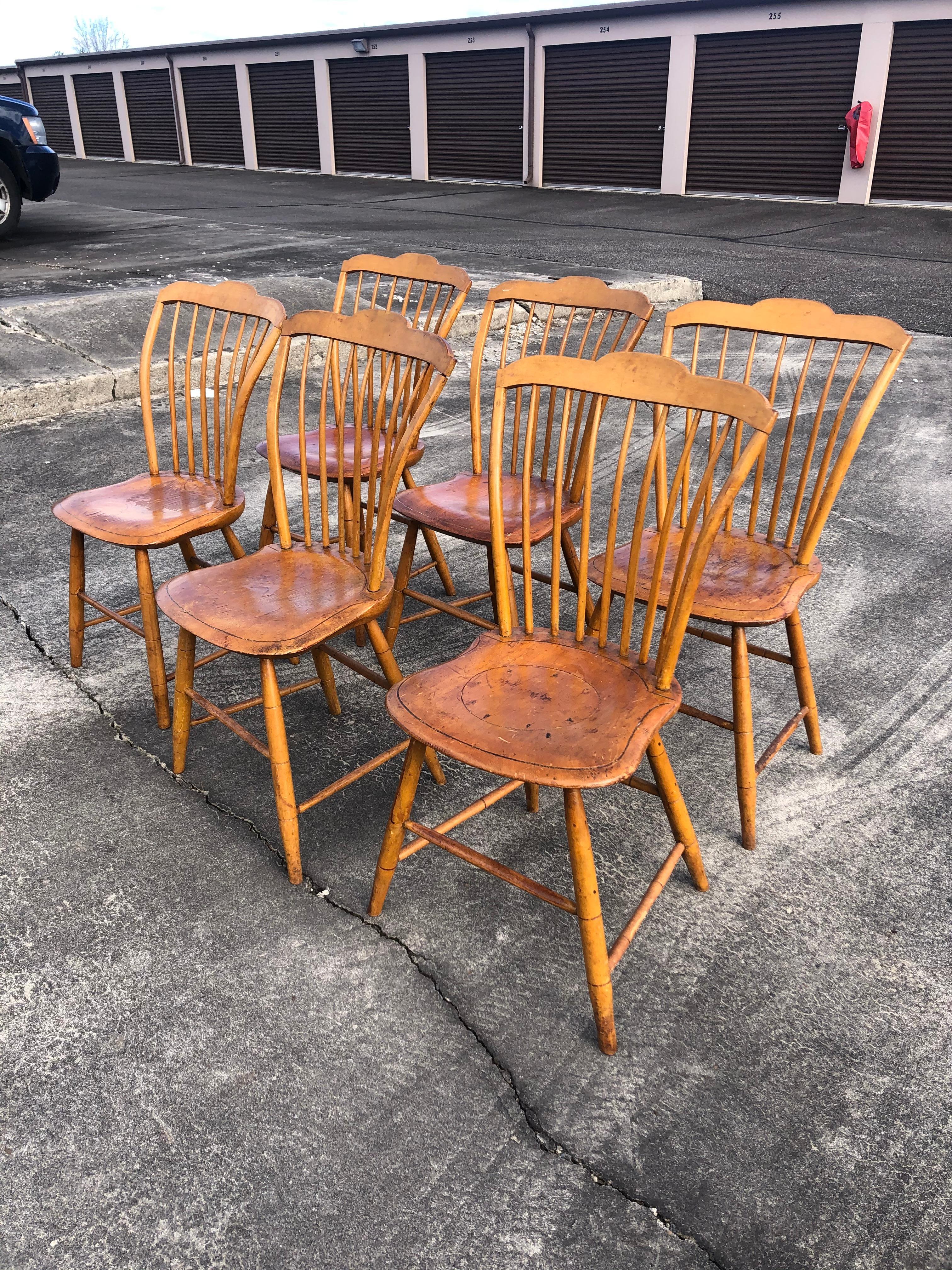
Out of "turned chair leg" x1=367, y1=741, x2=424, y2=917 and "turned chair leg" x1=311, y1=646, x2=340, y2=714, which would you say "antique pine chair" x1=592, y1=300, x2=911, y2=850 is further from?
"turned chair leg" x1=311, y1=646, x2=340, y2=714

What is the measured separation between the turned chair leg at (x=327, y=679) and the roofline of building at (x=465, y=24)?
44.7 feet

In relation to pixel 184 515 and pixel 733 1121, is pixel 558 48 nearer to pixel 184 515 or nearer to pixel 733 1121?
pixel 184 515

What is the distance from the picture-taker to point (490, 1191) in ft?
4.43

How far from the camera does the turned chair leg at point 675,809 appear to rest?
1.68 meters

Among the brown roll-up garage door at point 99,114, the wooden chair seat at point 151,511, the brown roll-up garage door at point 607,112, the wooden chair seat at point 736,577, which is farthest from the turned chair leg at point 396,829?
the brown roll-up garage door at point 99,114

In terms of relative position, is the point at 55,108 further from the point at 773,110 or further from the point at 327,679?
the point at 327,679

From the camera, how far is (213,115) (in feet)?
64.5

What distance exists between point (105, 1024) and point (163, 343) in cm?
428

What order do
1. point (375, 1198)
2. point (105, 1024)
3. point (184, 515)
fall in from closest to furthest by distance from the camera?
1. point (375, 1198)
2. point (105, 1024)
3. point (184, 515)

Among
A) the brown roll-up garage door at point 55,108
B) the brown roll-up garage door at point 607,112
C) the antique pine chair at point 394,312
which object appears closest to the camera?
the antique pine chair at point 394,312

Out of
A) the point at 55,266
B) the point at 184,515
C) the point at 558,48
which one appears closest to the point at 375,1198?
the point at 184,515

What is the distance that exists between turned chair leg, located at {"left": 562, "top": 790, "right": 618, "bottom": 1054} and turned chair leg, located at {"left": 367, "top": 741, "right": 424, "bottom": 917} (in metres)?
0.31

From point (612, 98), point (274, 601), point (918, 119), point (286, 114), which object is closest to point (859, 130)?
point (918, 119)

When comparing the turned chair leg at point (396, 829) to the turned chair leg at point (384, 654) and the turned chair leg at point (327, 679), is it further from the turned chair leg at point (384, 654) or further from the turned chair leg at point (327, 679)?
the turned chair leg at point (327, 679)
